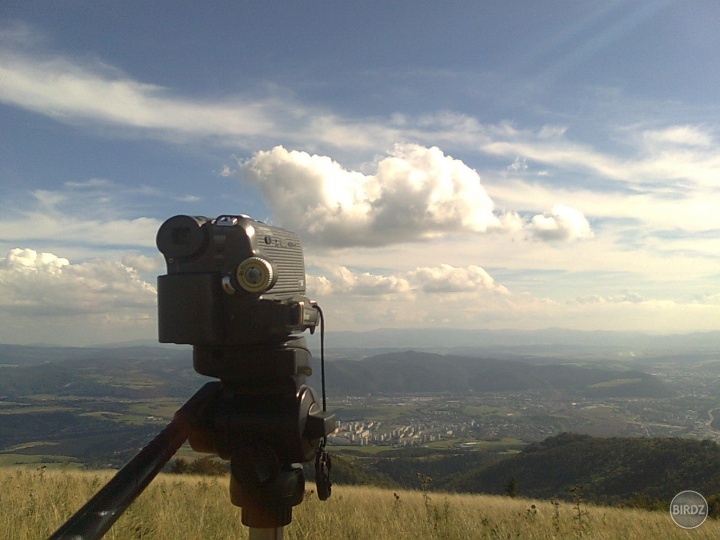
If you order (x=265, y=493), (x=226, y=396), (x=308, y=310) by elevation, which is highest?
(x=308, y=310)

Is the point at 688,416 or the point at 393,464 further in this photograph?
the point at 688,416

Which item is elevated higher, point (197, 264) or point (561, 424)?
point (197, 264)

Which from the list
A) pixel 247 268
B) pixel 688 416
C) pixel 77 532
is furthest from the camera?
pixel 688 416

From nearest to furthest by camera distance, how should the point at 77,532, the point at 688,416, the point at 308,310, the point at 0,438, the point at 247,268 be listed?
the point at 77,532
the point at 247,268
the point at 308,310
the point at 0,438
the point at 688,416

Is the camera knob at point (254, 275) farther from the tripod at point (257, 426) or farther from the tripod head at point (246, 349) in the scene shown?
the tripod at point (257, 426)

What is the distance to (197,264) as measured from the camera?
1741mm

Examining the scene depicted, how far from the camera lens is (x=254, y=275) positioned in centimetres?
167

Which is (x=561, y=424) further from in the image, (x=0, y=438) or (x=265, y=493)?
(x=265, y=493)

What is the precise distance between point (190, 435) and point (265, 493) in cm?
33

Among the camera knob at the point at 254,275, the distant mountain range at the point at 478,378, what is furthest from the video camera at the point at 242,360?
the distant mountain range at the point at 478,378

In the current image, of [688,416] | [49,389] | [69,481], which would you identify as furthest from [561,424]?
[69,481]

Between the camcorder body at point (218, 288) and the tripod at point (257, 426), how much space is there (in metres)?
0.08
